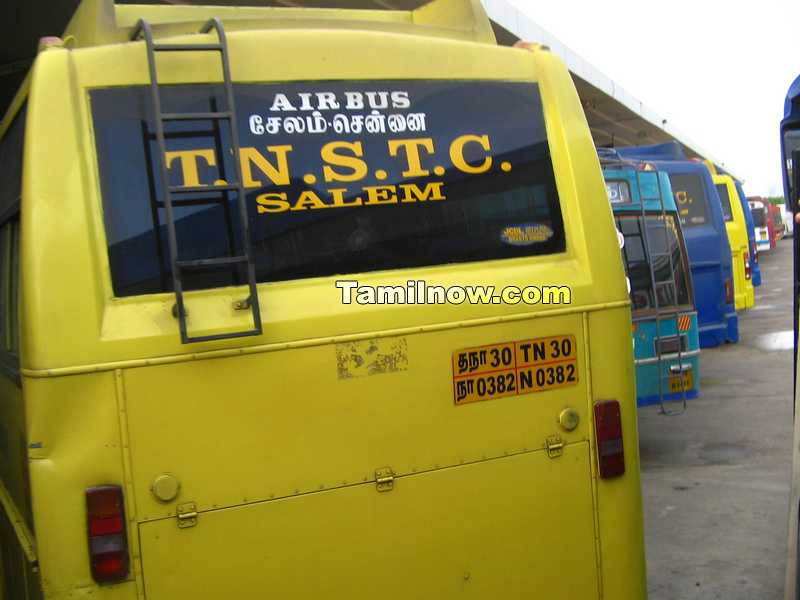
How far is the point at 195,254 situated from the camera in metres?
Result: 3.01

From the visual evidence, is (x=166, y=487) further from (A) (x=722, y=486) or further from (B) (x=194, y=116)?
(A) (x=722, y=486)

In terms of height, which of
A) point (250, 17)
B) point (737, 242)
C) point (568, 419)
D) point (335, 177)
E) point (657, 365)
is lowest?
point (657, 365)

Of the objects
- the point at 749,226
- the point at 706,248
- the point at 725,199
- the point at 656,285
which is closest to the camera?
the point at 656,285

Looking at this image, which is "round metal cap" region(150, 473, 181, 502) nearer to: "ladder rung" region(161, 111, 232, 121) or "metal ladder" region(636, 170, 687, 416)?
"ladder rung" region(161, 111, 232, 121)

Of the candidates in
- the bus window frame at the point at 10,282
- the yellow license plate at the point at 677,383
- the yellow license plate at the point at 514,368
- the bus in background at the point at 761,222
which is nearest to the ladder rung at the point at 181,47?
the bus window frame at the point at 10,282

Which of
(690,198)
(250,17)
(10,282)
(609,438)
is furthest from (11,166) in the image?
(690,198)

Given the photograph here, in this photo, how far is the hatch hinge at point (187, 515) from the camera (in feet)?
9.61

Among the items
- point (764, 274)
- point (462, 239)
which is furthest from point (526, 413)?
point (764, 274)

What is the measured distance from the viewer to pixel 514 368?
3420 millimetres

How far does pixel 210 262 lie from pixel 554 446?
5.12 ft

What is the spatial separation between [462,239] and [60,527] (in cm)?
177

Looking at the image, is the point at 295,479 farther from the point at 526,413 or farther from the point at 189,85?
the point at 189,85

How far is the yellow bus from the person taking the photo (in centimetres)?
285

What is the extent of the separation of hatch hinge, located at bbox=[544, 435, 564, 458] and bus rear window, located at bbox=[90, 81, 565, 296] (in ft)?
2.46
